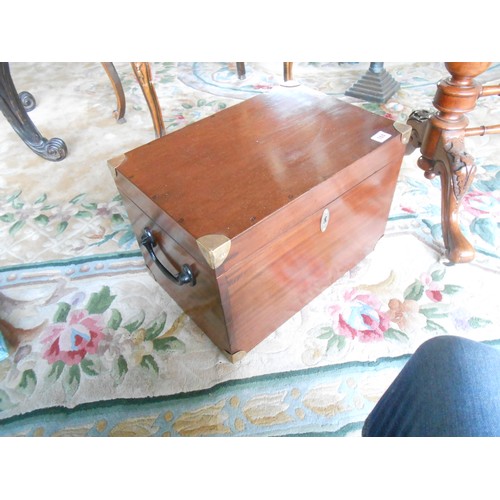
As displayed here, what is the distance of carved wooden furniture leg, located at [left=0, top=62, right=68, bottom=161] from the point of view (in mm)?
1365

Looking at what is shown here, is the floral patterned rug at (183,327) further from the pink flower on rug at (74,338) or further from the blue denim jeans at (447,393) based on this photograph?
the blue denim jeans at (447,393)

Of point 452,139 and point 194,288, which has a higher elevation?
point 452,139

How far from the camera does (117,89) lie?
169cm

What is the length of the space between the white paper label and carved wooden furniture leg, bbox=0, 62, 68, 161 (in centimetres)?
134

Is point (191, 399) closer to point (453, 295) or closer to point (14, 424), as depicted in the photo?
point (14, 424)

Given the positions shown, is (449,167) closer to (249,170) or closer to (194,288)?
(249,170)

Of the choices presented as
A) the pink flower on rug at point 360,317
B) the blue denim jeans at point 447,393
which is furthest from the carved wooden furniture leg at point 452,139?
the blue denim jeans at point 447,393

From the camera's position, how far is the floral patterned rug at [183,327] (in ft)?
2.67

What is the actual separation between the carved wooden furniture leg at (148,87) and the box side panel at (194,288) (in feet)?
2.56

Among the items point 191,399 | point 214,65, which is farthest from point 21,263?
point 214,65

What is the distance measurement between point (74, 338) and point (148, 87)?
39.6 inches

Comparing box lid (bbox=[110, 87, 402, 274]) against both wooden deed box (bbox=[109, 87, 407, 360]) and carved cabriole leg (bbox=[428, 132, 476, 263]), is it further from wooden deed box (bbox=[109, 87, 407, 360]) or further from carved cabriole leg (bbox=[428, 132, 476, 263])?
carved cabriole leg (bbox=[428, 132, 476, 263])

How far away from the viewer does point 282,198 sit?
0.68 metres

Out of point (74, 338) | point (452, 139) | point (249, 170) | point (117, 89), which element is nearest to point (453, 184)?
point (452, 139)
